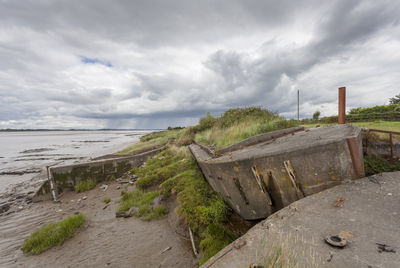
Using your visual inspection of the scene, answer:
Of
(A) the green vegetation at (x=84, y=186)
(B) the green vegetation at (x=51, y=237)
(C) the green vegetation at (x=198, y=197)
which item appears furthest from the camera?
(A) the green vegetation at (x=84, y=186)

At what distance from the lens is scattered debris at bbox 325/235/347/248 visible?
147 cm

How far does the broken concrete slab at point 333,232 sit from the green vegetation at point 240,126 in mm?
3888

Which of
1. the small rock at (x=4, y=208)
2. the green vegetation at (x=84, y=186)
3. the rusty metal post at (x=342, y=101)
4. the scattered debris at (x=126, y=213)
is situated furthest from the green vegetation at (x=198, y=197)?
the small rock at (x=4, y=208)

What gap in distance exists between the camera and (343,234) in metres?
1.62

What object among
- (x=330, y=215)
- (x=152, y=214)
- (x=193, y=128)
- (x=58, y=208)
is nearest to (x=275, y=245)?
(x=330, y=215)

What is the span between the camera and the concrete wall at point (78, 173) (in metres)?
8.34

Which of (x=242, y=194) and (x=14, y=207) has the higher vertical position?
(x=242, y=194)

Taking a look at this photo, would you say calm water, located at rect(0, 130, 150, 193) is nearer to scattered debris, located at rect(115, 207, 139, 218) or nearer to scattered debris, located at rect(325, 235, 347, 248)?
scattered debris, located at rect(115, 207, 139, 218)

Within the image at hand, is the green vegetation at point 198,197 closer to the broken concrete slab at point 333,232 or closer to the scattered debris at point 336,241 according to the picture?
the broken concrete slab at point 333,232

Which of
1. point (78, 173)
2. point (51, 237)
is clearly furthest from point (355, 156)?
point (78, 173)

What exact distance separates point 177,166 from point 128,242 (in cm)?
373

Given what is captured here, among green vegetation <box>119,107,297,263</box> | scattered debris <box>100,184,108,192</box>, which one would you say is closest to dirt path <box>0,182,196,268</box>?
green vegetation <box>119,107,297,263</box>

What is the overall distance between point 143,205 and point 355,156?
19.4 feet

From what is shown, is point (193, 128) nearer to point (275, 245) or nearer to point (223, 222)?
point (223, 222)
